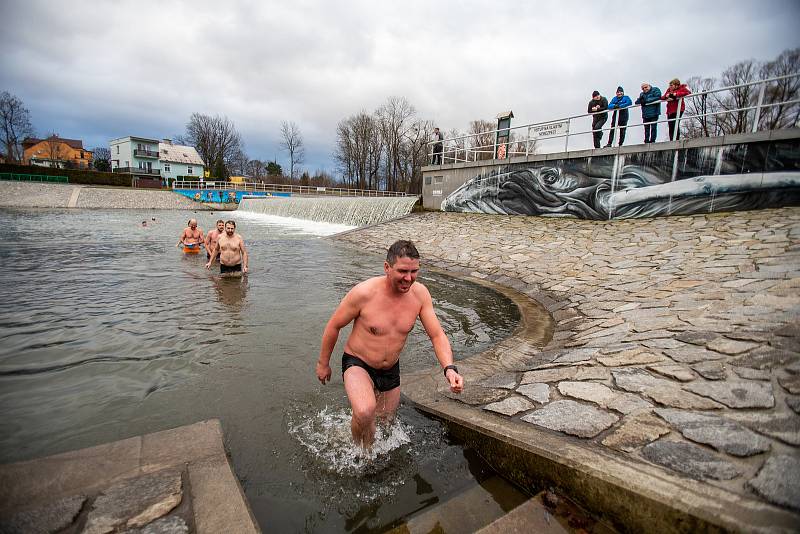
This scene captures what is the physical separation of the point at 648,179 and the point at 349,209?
15186mm

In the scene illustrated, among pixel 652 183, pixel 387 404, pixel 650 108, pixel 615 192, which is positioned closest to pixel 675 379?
pixel 387 404

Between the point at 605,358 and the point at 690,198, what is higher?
the point at 690,198

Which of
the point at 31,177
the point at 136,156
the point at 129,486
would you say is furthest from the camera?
the point at 136,156

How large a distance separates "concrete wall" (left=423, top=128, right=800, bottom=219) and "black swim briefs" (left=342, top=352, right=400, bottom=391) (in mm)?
10499

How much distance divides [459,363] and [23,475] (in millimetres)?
3815

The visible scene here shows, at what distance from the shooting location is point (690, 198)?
9.84 meters

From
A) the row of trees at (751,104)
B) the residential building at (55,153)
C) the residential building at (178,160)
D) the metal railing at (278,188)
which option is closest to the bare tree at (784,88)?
the row of trees at (751,104)

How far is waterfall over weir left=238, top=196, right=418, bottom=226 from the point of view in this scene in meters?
18.9

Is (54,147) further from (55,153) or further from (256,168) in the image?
(256,168)

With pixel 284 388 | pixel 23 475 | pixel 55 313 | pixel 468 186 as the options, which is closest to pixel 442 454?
pixel 284 388

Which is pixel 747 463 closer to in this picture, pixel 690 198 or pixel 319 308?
pixel 319 308

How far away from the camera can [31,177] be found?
133ft

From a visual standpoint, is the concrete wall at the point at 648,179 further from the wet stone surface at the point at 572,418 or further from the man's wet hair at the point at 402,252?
the man's wet hair at the point at 402,252

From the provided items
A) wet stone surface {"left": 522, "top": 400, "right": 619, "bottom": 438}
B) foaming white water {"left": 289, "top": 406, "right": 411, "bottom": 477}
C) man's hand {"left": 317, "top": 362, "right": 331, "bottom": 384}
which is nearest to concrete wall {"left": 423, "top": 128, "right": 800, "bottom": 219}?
wet stone surface {"left": 522, "top": 400, "right": 619, "bottom": 438}
